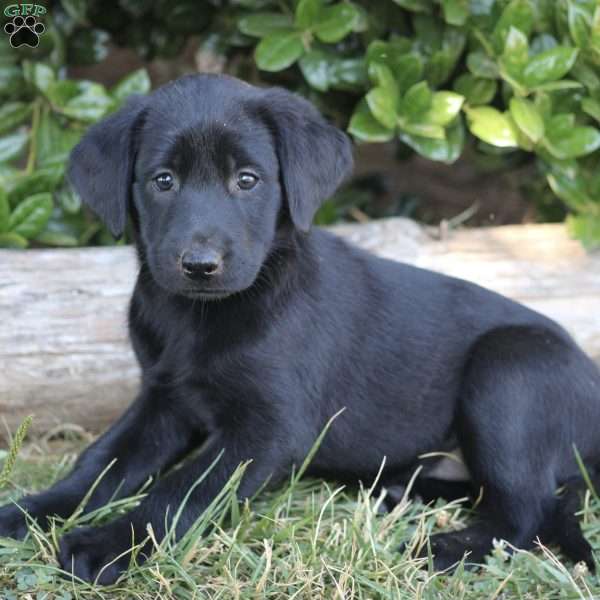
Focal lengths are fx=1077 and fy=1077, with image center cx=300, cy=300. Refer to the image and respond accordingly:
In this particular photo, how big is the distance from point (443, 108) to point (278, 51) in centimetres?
69

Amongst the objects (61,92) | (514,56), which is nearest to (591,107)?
(514,56)

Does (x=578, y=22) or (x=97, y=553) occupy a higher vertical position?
(x=578, y=22)

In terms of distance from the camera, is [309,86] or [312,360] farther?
[309,86]

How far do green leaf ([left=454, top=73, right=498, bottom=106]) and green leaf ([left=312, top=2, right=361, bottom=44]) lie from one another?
1.66 ft

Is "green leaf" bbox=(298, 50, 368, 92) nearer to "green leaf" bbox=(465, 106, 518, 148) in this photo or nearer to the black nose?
"green leaf" bbox=(465, 106, 518, 148)

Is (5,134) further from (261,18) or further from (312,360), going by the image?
(312,360)

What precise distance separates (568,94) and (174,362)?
6.96 feet

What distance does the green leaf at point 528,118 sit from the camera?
4102 millimetres

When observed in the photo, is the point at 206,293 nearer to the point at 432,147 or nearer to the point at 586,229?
the point at 432,147

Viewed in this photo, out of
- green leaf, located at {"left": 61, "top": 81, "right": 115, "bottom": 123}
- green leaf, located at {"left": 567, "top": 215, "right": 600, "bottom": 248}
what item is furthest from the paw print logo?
green leaf, located at {"left": 567, "top": 215, "right": 600, "bottom": 248}

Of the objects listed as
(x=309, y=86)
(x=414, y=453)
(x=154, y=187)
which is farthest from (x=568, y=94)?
(x=154, y=187)

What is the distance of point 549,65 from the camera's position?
4039 mm

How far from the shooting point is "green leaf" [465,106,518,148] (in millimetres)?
4254

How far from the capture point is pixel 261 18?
173 inches
